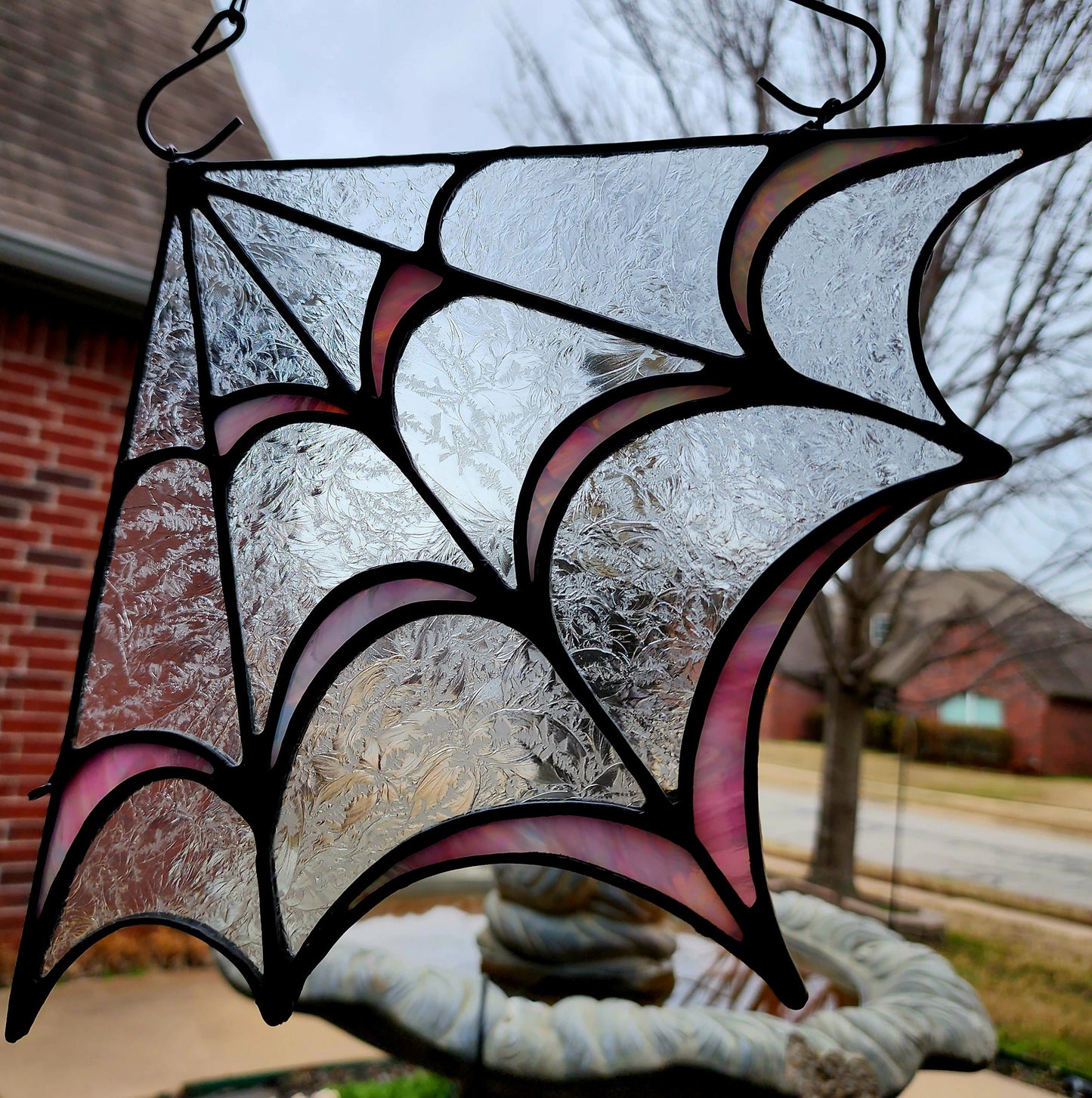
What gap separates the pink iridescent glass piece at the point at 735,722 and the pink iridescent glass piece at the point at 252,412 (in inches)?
26.0

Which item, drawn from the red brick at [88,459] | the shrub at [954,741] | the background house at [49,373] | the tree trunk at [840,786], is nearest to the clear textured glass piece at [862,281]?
the background house at [49,373]

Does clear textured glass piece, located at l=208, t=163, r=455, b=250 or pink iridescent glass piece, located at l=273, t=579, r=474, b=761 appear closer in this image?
pink iridescent glass piece, located at l=273, t=579, r=474, b=761

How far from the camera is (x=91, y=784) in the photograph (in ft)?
4.12

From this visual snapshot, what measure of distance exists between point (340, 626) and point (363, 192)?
2.08 ft

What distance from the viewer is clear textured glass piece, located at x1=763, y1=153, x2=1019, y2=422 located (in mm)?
1054

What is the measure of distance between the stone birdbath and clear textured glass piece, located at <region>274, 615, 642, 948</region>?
1627mm

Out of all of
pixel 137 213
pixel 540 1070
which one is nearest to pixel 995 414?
pixel 540 1070

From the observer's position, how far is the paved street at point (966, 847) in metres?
8.91

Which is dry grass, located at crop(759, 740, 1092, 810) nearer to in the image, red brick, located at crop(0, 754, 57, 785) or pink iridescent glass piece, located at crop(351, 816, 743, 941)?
red brick, located at crop(0, 754, 57, 785)

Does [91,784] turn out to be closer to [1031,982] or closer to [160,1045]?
[160,1045]

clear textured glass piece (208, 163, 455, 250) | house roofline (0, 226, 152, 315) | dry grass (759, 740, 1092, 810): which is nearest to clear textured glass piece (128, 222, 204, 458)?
clear textured glass piece (208, 163, 455, 250)

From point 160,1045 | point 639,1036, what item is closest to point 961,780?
point 160,1045

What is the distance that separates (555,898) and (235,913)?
2048mm

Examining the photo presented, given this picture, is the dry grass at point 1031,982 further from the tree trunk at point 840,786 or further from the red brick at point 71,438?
the red brick at point 71,438
